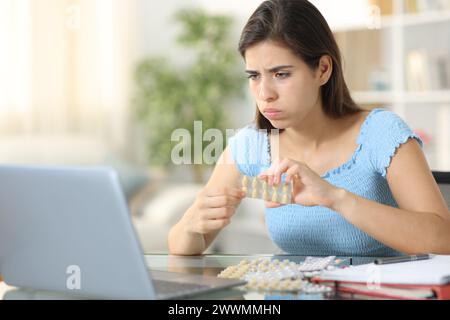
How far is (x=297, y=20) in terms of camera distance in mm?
1656

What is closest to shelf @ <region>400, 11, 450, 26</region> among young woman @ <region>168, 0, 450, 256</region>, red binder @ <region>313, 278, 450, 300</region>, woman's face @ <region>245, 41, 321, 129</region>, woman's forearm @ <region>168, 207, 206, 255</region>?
young woman @ <region>168, 0, 450, 256</region>

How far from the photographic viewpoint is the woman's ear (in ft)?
5.63

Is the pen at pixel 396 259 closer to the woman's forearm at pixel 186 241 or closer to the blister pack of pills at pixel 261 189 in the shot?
the blister pack of pills at pixel 261 189

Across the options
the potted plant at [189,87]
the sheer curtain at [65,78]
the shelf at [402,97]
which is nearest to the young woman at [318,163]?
the shelf at [402,97]

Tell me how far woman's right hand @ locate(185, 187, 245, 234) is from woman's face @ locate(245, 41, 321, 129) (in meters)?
0.24

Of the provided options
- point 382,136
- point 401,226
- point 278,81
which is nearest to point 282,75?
point 278,81

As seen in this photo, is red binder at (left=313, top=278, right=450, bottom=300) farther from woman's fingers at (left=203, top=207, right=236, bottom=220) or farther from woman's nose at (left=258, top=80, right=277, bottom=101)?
woman's nose at (left=258, top=80, right=277, bottom=101)

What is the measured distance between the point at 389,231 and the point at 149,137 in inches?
135

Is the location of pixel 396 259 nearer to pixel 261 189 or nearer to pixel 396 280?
pixel 396 280

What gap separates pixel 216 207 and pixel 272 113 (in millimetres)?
272

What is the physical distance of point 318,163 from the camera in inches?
70.8

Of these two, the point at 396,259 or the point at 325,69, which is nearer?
the point at 396,259

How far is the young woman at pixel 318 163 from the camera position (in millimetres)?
1461

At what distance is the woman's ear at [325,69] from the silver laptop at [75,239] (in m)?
0.71
